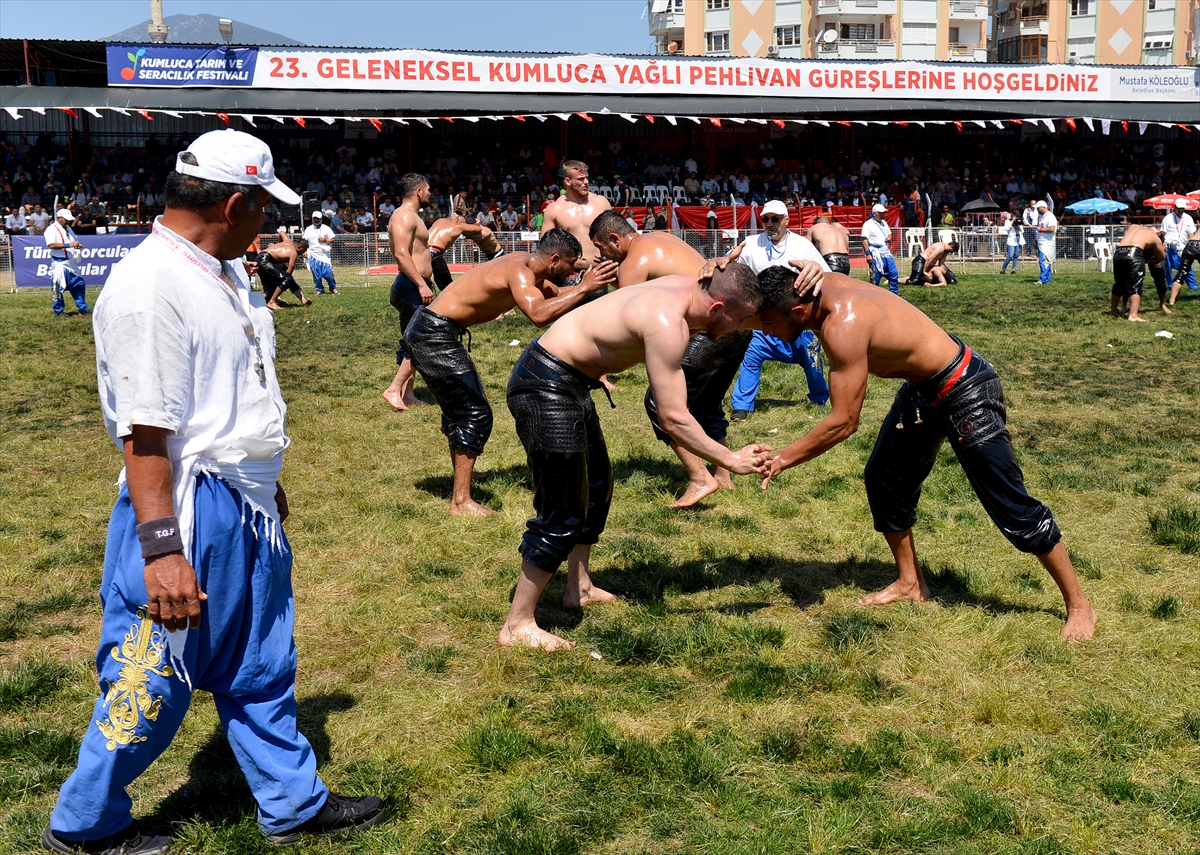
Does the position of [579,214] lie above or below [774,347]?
above

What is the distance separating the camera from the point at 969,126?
38719 millimetres

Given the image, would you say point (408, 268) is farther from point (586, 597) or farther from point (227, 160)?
point (227, 160)

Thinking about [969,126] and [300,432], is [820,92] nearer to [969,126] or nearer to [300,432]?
[969,126]

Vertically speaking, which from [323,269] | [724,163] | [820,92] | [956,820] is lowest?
[956,820]

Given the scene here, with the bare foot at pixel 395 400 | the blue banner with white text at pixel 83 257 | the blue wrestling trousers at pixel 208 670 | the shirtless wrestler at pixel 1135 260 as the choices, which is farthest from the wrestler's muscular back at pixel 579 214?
the blue banner with white text at pixel 83 257

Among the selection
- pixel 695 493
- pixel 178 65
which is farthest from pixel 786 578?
pixel 178 65

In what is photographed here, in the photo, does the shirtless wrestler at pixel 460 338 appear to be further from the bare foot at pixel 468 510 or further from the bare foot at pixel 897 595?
the bare foot at pixel 897 595

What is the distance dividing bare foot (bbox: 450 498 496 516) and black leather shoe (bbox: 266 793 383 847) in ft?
11.7

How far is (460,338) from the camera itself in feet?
23.8

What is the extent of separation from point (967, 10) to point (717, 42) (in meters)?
14.2

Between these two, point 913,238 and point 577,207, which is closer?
point 577,207

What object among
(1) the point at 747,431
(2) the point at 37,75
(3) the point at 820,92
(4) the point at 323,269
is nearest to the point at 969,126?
(3) the point at 820,92

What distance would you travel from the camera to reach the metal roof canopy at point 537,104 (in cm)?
3066

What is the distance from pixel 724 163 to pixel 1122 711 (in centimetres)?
3443
